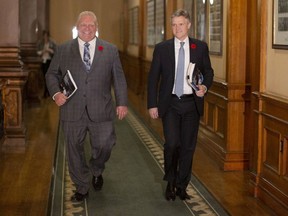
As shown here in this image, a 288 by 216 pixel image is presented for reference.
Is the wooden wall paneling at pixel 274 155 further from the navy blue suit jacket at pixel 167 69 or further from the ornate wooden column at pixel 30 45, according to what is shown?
the ornate wooden column at pixel 30 45

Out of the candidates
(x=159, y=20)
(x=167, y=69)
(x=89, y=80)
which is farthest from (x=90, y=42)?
(x=159, y=20)

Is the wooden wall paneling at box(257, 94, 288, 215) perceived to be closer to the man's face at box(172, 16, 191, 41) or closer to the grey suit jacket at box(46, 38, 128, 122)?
the man's face at box(172, 16, 191, 41)

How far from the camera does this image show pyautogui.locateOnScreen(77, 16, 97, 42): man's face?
207 inches

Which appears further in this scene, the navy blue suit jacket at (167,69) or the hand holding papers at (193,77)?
the navy blue suit jacket at (167,69)

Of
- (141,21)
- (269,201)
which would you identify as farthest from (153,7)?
(269,201)

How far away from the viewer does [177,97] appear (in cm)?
523

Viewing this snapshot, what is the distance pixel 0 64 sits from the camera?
812cm

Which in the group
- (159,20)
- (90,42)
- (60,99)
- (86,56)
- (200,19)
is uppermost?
(159,20)

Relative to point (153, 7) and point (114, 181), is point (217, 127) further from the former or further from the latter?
point (153, 7)

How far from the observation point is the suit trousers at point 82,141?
5402 millimetres

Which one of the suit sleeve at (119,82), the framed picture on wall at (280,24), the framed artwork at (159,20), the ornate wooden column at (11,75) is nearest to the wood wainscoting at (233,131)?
the framed picture on wall at (280,24)

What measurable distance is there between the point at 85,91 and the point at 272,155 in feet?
5.60

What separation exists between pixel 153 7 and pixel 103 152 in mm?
8044

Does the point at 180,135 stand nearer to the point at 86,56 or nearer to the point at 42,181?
the point at 86,56
